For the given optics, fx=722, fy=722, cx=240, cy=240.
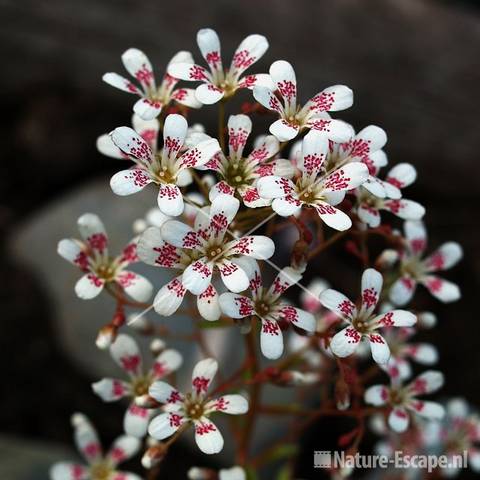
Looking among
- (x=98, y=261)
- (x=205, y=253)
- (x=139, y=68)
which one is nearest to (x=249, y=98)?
(x=139, y=68)

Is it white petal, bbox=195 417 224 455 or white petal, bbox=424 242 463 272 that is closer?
white petal, bbox=195 417 224 455

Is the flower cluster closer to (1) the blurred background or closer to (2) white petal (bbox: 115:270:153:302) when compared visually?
(2) white petal (bbox: 115:270:153:302)

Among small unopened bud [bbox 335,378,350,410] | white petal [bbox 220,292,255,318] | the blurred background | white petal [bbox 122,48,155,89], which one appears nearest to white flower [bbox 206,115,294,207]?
white petal [bbox 220,292,255,318]

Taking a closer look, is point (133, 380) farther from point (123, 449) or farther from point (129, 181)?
point (129, 181)

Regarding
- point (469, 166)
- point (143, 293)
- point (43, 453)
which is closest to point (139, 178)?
point (143, 293)

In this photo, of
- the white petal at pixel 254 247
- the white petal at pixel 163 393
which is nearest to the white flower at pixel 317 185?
the white petal at pixel 254 247

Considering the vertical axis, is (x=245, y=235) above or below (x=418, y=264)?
below
